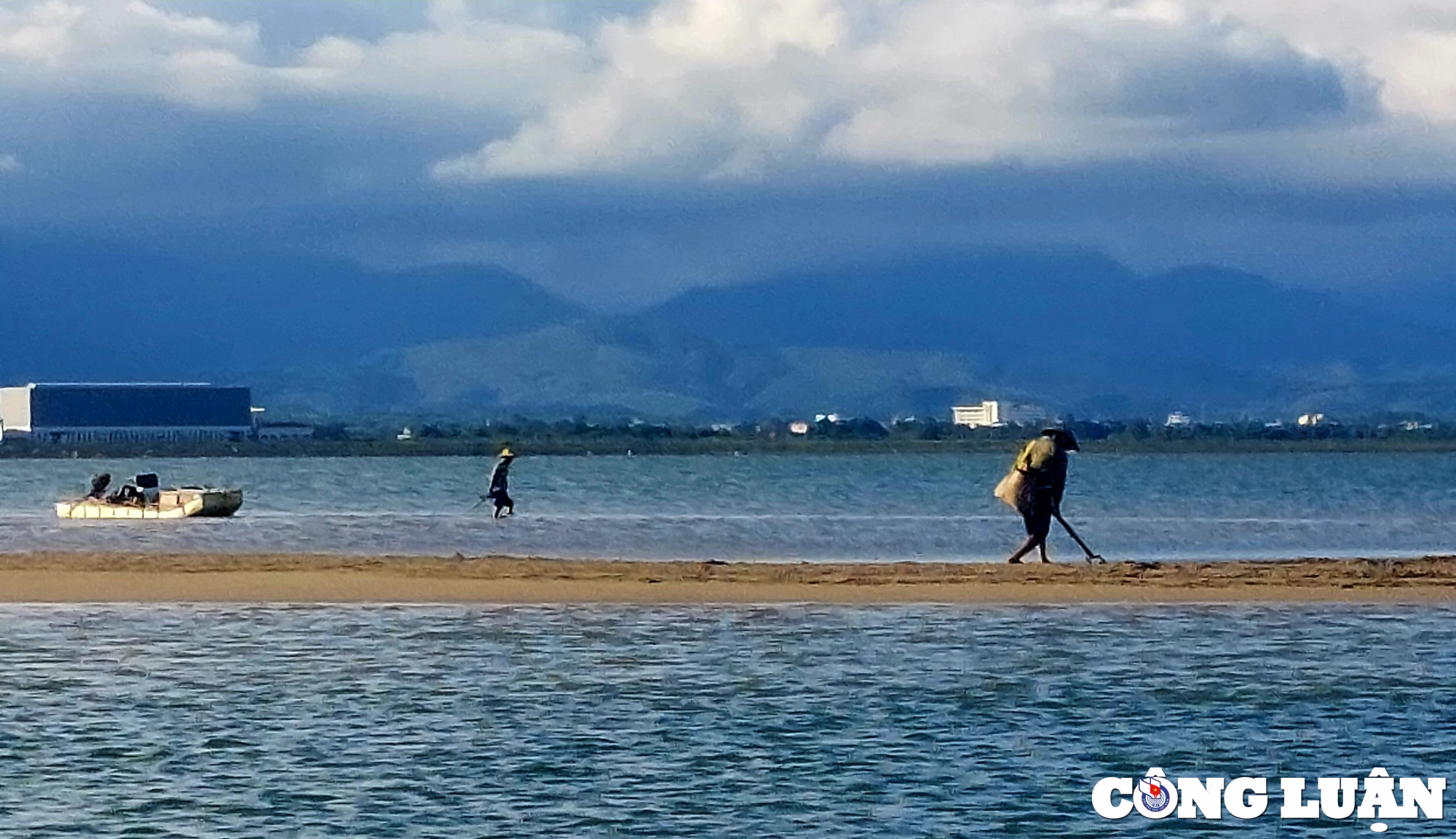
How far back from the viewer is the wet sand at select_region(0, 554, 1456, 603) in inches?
1203

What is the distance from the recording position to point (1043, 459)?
32406 mm

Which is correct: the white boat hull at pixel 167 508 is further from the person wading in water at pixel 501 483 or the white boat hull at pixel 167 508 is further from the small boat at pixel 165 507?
the person wading in water at pixel 501 483

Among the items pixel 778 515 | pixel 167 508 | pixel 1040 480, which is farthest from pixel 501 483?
pixel 1040 480

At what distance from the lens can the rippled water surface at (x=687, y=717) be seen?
16.6 m

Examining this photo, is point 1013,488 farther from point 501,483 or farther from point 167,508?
point 167,508

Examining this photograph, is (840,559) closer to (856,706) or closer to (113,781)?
(856,706)

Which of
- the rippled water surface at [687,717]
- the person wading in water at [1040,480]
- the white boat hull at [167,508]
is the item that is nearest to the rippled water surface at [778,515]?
the white boat hull at [167,508]

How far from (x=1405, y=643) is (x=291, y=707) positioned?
10938 mm

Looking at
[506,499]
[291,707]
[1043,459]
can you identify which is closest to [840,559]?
[1043,459]

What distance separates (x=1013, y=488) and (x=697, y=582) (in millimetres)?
4072

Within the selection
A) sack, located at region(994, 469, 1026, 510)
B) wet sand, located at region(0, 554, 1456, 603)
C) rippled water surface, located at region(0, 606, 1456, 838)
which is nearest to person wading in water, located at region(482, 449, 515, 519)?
wet sand, located at region(0, 554, 1456, 603)

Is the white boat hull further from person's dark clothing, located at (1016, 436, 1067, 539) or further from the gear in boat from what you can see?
person's dark clothing, located at (1016, 436, 1067, 539)

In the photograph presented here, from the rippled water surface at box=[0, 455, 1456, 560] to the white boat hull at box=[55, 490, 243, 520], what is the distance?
0.60m

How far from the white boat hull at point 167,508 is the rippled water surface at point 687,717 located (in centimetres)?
2540
